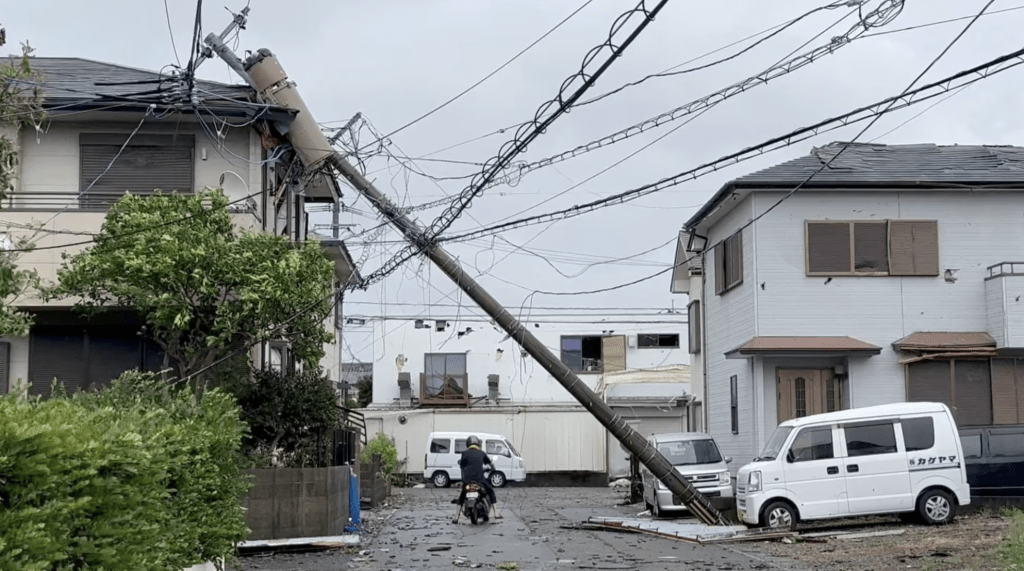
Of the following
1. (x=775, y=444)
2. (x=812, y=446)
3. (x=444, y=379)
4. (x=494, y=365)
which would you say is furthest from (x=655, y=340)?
(x=812, y=446)

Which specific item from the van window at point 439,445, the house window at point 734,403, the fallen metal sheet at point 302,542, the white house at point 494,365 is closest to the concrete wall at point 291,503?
the fallen metal sheet at point 302,542

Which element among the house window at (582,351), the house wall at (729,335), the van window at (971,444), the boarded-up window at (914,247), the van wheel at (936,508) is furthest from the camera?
the house window at (582,351)

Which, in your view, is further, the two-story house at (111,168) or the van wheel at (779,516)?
the van wheel at (779,516)

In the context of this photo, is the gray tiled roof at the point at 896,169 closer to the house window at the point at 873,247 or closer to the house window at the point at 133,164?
the house window at the point at 873,247

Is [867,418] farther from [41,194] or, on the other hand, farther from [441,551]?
[41,194]

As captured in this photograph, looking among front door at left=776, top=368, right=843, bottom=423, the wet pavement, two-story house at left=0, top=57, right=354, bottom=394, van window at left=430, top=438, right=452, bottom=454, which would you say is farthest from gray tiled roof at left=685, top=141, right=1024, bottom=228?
van window at left=430, top=438, right=452, bottom=454

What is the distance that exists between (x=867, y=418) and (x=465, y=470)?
27.2ft

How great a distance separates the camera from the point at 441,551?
18328 millimetres

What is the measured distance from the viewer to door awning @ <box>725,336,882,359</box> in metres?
25.0

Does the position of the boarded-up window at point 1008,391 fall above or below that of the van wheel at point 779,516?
above

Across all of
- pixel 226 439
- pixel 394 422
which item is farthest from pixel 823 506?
pixel 394 422

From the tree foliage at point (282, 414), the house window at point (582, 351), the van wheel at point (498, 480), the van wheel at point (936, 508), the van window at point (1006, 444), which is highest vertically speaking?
the house window at point (582, 351)

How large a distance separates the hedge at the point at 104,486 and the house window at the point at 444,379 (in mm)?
40079

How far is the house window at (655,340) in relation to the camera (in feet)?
173
